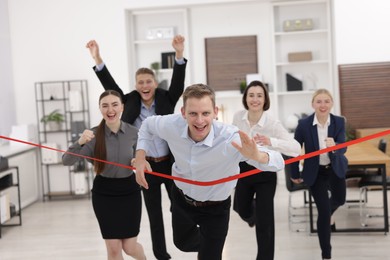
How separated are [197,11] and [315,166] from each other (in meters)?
4.94

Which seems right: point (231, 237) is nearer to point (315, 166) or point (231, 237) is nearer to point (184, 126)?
point (315, 166)

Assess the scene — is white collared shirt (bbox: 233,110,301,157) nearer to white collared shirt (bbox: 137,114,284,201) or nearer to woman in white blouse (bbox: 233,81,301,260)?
woman in white blouse (bbox: 233,81,301,260)

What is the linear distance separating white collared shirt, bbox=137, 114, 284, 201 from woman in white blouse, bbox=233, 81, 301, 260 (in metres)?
0.83

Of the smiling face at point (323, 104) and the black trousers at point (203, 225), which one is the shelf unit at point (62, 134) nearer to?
the smiling face at point (323, 104)

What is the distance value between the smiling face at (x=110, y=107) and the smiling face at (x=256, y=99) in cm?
108

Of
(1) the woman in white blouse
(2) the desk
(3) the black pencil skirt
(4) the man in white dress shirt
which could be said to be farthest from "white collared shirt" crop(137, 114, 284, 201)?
(2) the desk

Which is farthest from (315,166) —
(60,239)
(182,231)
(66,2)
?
(66,2)

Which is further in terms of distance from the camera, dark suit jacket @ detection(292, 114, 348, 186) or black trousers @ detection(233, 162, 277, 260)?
dark suit jacket @ detection(292, 114, 348, 186)

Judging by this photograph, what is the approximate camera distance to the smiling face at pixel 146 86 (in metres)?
5.17

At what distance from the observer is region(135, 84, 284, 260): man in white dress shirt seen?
3.52 metres

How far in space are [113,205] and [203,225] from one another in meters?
0.89

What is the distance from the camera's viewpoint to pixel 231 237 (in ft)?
21.6

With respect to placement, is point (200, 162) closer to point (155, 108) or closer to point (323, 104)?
point (155, 108)

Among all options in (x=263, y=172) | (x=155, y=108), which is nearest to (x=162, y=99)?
(x=155, y=108)
